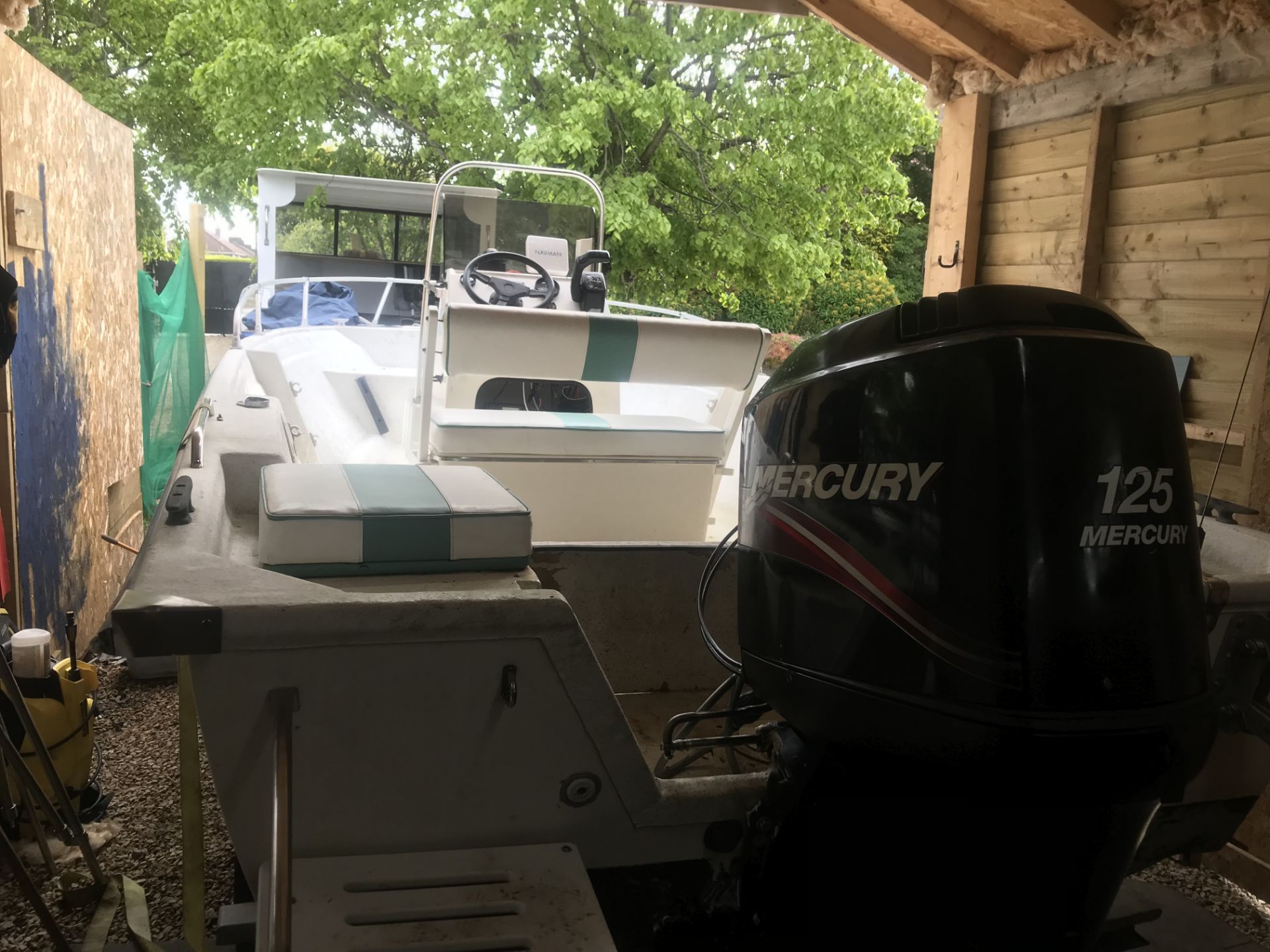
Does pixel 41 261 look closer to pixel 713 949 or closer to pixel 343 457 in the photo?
pixel 343 457

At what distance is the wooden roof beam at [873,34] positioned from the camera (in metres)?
3.63

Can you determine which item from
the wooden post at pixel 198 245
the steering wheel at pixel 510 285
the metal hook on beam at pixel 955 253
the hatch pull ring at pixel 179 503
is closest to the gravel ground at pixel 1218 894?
the hatch pull ring at pixel 179 503

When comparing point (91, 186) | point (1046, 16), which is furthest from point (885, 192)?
Result: point (91, 186)

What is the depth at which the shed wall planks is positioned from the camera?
107 inches

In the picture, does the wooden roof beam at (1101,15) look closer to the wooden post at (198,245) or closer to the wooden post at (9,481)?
the wooden post at (9,481)

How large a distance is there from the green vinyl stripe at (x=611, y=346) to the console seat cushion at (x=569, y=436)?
151 millimetres

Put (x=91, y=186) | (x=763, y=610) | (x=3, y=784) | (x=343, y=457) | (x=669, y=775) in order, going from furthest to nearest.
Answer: (x=343, y=457), (x=91, y=186), (x=3, y=784), (x=669, y=775), (x=763, y=610)

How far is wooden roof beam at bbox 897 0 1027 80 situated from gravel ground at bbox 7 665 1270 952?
103 inches

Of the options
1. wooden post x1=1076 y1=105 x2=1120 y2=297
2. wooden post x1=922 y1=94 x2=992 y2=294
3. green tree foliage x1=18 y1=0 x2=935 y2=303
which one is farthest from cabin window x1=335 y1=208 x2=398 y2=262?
wooden post x1=1076 y1=105 x2=1120 y2=297

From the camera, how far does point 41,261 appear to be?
9.64ft

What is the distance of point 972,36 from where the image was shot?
11.2 ft

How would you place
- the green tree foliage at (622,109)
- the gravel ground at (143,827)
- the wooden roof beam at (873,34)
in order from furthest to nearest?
1. the green tree foliage at (622,109)
2. the wooden roof beam at (873,34)
3. the gravel ground at (143,827)

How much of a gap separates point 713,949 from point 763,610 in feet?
1.43

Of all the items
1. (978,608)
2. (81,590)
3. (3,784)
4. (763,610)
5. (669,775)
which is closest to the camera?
(978,608)
